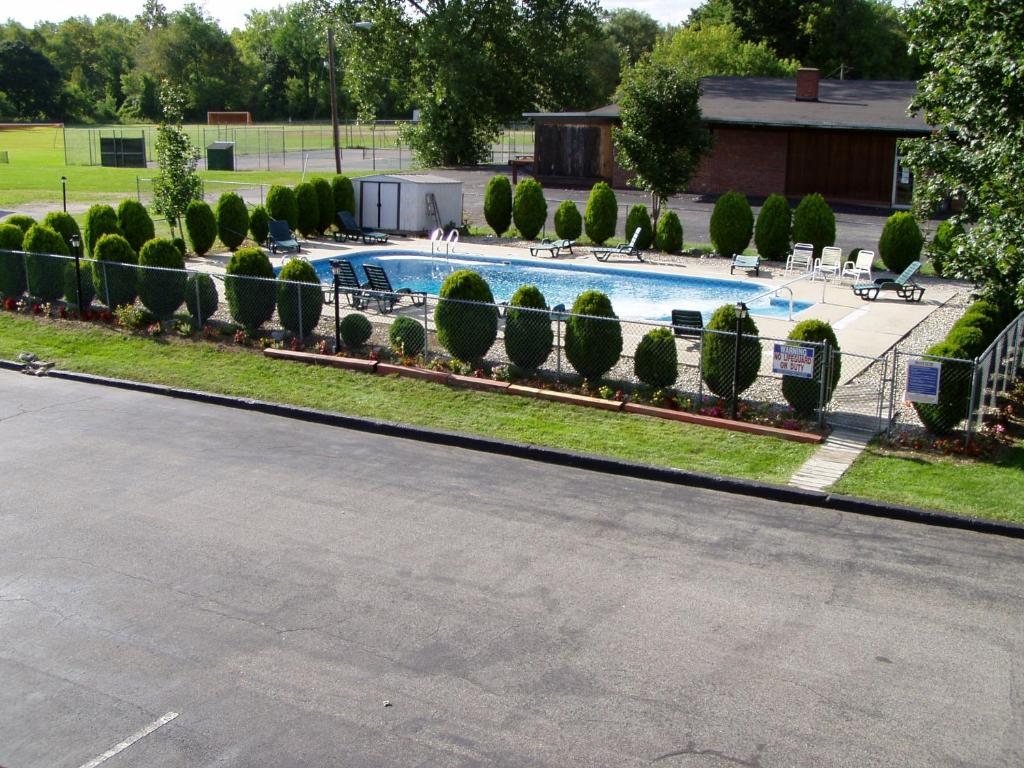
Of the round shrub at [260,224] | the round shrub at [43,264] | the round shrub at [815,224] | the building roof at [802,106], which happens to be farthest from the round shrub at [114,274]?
the building roof at [802,106]

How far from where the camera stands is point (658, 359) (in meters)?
16.1

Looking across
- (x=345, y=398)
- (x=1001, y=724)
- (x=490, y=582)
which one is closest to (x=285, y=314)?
(x=345, y=398)

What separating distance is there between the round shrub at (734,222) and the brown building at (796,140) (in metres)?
10.1

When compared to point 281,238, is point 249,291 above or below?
below

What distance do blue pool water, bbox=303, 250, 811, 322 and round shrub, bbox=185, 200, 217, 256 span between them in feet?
9.13

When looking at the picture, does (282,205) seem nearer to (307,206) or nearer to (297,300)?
(307,206)

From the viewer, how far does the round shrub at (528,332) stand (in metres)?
17.0

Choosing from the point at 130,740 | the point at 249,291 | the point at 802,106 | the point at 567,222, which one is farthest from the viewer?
the point at 802,106

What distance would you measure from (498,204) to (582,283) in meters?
6.48

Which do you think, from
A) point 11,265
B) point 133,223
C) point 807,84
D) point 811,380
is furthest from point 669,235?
point 807,84

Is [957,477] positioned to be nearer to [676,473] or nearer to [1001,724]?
[676,473]

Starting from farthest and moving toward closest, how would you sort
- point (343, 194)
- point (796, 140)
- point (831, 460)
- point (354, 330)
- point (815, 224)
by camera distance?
1. point (796, 140)
2. point (343, 194)
3. point (815, 224)
4. point (354, 330)
5. point (831, 460)

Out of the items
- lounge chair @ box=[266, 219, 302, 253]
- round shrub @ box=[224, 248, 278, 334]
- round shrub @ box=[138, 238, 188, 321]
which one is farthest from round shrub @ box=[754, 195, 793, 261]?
round shrub @ box=[138, 238, 188, 321]

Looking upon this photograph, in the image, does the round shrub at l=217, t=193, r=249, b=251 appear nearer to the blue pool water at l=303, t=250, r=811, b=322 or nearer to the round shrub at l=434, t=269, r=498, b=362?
the blue pool water at l=303, t=250, r=811, b=322
